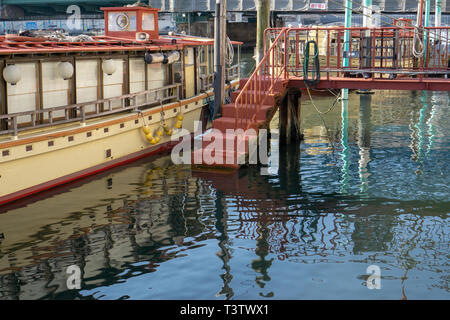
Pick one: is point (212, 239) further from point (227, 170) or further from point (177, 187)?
point (227, 170)

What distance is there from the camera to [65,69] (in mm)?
15805

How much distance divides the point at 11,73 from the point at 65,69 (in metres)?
1.75

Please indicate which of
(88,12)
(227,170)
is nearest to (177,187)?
(227,170)

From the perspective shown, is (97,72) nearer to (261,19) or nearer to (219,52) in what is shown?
(219,52)

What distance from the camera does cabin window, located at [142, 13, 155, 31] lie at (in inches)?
823

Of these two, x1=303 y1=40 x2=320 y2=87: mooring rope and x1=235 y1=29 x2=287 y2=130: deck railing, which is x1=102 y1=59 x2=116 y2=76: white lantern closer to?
x1=235 y1=29 x2=287 y2=130: deck railing

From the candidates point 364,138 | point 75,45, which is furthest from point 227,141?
point 364,138

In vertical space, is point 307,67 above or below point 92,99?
above

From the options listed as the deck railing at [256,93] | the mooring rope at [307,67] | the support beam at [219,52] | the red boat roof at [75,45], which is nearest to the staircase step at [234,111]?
the deck railing at [256,93]

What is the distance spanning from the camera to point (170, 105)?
19938 mm

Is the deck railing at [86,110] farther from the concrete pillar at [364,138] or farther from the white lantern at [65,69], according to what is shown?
the concrete pillar at [364,138]

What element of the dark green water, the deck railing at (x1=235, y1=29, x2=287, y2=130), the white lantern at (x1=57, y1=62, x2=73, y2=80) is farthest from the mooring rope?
the white lantern at (x1=57, y1=62, x2=73, y2=80)

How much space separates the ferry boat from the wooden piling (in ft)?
9.82
